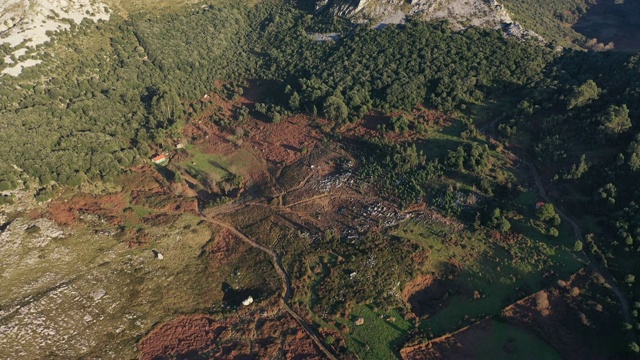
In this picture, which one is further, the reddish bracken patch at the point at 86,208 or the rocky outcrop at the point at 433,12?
the rocky outcrop at the point at 433,12

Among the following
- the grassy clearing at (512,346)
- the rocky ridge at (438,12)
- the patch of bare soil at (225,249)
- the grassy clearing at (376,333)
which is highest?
the rocky ridge at (438,12)

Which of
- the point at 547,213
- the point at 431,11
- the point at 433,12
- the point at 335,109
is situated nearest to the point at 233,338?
the point at 547,213

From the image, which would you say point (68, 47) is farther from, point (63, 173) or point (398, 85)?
point (398, 85)

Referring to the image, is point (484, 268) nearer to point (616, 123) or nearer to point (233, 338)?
point (616, 123)

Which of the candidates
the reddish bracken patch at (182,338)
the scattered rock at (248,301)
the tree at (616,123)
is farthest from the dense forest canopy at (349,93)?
the reddish bracken patch at (182,338)

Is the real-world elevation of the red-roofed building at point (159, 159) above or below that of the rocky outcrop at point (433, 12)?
below

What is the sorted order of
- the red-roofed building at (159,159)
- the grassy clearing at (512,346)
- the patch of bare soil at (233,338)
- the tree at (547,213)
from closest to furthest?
the grassy clearing at (512,346) < the patch of bare soil at (233,338) < the tree at (547,213) < the red-roofed building at (159,159)

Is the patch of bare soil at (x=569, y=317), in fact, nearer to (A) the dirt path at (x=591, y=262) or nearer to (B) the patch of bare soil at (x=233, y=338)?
(A) the dirt path at (x=591, y=262)

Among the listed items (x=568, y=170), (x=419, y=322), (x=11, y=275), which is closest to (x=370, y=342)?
(x=419, y=322)
